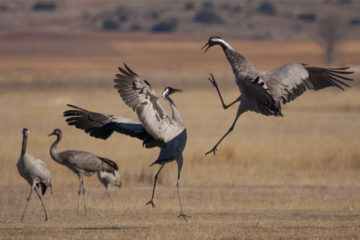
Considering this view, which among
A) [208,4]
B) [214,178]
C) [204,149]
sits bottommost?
[214,178]

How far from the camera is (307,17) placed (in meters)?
128

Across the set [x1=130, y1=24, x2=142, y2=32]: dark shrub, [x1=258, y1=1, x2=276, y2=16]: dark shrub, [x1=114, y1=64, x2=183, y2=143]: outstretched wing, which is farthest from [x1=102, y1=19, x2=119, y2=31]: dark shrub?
[x1=114, y1=64, x2=183, y2=143]: outstretched wing

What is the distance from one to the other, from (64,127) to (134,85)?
1696 cm

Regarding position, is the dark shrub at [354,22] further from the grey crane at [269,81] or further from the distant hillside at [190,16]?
the grey crane at [269,81]

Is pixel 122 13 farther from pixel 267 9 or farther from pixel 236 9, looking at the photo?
pixel 267 9

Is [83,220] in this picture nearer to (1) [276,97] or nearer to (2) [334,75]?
(1) [276,97]

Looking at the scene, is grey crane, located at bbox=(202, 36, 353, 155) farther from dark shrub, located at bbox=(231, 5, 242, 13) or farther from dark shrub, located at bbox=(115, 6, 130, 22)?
dark shrub, located at bbox=(231, 5, 242, 13)

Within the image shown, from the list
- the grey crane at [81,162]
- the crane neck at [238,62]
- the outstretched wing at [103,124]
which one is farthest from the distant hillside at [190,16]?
the crane neck at [238,62]

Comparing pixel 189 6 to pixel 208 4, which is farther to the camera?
pixel 189 6

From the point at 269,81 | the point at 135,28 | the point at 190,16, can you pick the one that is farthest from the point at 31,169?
the point at 190,16

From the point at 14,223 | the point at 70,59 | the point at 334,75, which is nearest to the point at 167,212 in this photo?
the point at 14,223

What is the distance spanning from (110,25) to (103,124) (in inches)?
4544

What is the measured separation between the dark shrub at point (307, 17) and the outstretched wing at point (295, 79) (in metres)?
118

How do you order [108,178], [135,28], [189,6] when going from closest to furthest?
[108,178] → [135,28] → [189,6]
